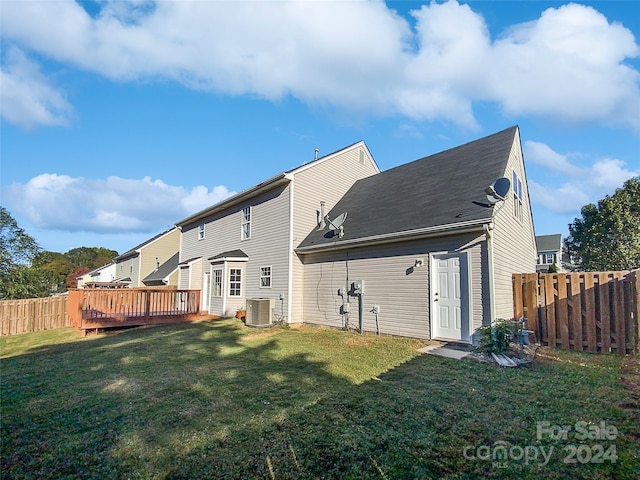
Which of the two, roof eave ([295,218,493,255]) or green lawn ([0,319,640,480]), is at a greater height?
roof eave ([295,218,493,255])

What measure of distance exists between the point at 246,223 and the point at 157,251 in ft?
58.8

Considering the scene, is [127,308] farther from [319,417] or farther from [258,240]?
[319,417]

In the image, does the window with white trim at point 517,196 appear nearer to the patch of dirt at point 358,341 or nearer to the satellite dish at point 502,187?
the satellite dish at point 502,187

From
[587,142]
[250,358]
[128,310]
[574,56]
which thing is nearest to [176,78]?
[128,310]

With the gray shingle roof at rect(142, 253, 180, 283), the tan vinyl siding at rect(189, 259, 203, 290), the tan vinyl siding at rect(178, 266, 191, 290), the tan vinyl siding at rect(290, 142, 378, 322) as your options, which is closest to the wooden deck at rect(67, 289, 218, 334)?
the tan vinyl siding at rect(189, 259, 203, 290)

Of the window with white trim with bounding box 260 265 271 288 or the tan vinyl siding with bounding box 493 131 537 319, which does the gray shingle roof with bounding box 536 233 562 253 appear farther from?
the window with white trim with bounding box 260 265 271 288

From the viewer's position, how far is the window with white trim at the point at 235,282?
14164 millimetres

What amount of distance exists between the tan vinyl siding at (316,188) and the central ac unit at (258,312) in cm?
93

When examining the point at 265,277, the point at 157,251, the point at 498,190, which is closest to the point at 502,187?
the point at 498,190

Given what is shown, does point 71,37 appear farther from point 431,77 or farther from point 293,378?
point 431,77

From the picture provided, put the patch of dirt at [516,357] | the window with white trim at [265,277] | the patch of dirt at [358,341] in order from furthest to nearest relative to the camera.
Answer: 1. the window with white trim at [265,277]
2. the patch of dirt at [358,341]
3. the patch of dirt at [516,357]

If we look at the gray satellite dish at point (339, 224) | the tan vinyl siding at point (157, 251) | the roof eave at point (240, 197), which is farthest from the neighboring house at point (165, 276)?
the gray satellite dish at point (339, 224)

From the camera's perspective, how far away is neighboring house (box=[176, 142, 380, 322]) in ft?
39.6

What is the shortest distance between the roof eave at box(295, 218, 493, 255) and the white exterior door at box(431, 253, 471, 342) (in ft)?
1.99
